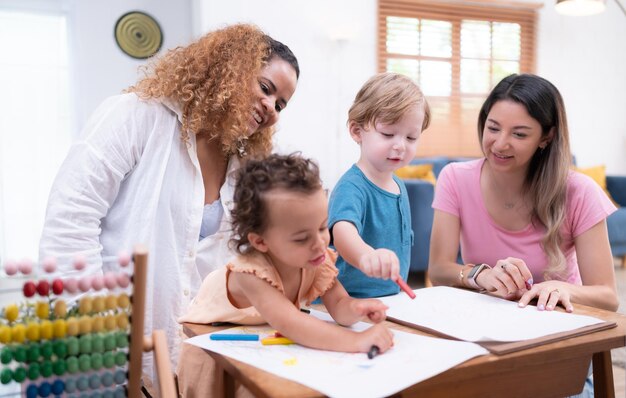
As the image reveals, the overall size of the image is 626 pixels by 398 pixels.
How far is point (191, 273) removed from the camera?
145 cm

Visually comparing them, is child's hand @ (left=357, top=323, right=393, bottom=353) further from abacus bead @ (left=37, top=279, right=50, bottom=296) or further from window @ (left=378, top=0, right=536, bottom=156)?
window @ (left=378, top=0, right=536, bottom=156)

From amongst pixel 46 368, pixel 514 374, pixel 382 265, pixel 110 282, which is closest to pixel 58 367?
pixel 46 368

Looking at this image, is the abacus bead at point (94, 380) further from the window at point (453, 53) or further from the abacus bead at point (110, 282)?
the window at point (453, 53)

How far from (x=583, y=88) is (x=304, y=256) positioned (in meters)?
7.35

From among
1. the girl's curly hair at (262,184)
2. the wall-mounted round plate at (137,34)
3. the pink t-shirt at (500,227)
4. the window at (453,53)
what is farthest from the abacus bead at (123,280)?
the window at (453,53)

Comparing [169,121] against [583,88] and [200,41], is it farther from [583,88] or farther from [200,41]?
[583,88]

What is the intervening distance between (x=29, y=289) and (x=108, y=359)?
13 cm

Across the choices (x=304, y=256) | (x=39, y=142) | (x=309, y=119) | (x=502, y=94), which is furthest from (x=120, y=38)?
(x=304, y=256)

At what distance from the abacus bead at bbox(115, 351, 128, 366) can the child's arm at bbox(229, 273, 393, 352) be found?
198 millimetres

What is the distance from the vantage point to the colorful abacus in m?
0.68

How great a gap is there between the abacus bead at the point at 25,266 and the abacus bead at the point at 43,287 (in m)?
0.02

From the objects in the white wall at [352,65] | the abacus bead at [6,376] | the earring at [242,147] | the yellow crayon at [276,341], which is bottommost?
the yellow crayon at [276,341]

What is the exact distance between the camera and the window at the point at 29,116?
5215mm

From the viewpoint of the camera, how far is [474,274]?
1.23 metres
